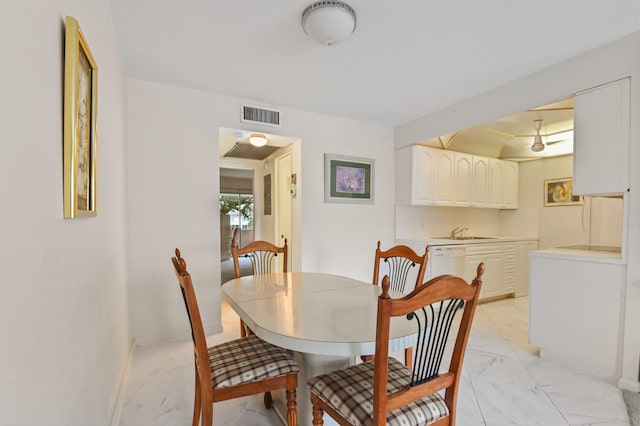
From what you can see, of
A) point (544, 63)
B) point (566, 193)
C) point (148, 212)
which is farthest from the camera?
point (566, 193)

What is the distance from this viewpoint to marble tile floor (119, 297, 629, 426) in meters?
1.71

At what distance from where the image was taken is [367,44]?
212 centimetres

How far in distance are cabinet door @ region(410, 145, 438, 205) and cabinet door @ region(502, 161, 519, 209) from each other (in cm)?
166

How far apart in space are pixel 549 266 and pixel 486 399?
4.17 ft

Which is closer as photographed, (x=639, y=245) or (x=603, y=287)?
(x=639, y=245)

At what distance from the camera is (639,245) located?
199 centimetres

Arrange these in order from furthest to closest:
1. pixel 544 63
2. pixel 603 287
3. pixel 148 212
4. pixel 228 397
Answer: pixel 148 212 → pixel 544 63 → pixel 603 287 → pixel 228 397

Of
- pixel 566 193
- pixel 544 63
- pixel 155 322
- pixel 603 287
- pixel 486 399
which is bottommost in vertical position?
pixel 486 399

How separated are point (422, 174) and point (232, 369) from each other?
3288 millimetres

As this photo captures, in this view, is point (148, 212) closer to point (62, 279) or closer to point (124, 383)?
point (124, 383)

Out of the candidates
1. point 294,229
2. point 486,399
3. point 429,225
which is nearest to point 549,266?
A: point 486,399

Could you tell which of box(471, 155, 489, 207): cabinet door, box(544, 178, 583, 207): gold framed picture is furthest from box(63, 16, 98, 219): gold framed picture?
box(544, 178, 583, 207): gold framed picture

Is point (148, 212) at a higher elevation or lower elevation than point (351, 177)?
lower

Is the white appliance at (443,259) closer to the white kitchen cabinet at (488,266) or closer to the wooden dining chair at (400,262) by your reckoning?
the white kitchen cabinet at (488,266)
